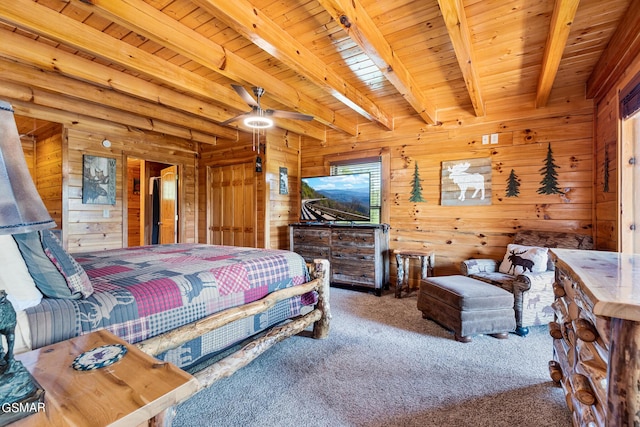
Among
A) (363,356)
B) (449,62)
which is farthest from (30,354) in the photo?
(449,62)

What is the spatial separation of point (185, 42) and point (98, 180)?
323 cm

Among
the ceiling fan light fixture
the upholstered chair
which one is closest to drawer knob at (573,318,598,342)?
the upholstered chair

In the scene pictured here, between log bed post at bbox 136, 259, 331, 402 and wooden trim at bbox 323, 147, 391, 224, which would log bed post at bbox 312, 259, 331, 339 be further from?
wooden trim at bbox 323, 147, 391, 224

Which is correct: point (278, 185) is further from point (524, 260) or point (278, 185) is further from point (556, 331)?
point (556, 331)

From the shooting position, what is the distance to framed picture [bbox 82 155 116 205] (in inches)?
169

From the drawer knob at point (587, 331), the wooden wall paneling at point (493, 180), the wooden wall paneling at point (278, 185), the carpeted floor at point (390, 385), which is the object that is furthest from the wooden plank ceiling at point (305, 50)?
the carpeted floor at point (390, 385)

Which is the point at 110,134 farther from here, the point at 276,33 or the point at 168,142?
the point at 276,33

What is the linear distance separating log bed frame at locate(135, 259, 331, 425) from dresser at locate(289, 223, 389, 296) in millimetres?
1550

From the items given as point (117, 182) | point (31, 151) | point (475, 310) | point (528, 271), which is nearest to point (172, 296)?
point (475, 310)

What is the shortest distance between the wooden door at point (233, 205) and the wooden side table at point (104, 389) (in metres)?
3.99

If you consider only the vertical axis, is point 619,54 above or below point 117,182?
above

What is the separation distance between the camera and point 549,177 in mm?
3514

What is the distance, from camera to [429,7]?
211cm

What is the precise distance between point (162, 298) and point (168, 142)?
176 inches
